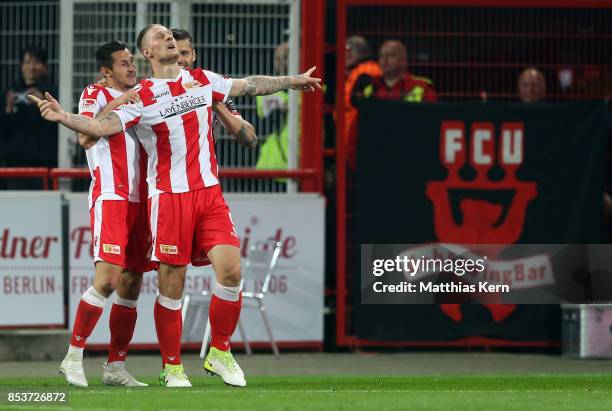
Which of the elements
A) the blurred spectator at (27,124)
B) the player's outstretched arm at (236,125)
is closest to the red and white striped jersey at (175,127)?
the player's outstretched arm at (236,125)

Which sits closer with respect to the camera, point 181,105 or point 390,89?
point 181,105

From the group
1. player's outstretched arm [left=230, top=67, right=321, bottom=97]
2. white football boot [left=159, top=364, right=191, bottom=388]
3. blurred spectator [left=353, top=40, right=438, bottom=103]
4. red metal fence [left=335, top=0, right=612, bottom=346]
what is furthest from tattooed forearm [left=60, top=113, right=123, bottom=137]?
blurred spectator [left=353, top=40, right=438, bottom=103]

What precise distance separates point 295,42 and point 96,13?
196cm

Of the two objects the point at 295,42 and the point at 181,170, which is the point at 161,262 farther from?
the point at 295,42

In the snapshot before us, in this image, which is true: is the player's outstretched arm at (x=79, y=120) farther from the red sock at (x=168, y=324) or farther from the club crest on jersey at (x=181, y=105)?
the red sock at (x=168, y=324)

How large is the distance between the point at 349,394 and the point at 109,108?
2445 mm

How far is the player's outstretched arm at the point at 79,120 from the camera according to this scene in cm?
977

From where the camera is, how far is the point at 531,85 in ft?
48.8

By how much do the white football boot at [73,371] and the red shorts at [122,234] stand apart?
0.69 metres

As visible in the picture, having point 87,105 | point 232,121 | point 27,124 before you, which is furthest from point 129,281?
point 27,124

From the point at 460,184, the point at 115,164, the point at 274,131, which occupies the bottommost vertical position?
the point at 460,184

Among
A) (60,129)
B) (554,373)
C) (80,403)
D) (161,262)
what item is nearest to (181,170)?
(161,262)

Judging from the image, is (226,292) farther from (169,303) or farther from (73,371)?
(73,371)

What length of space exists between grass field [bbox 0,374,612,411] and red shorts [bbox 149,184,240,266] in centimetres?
89
